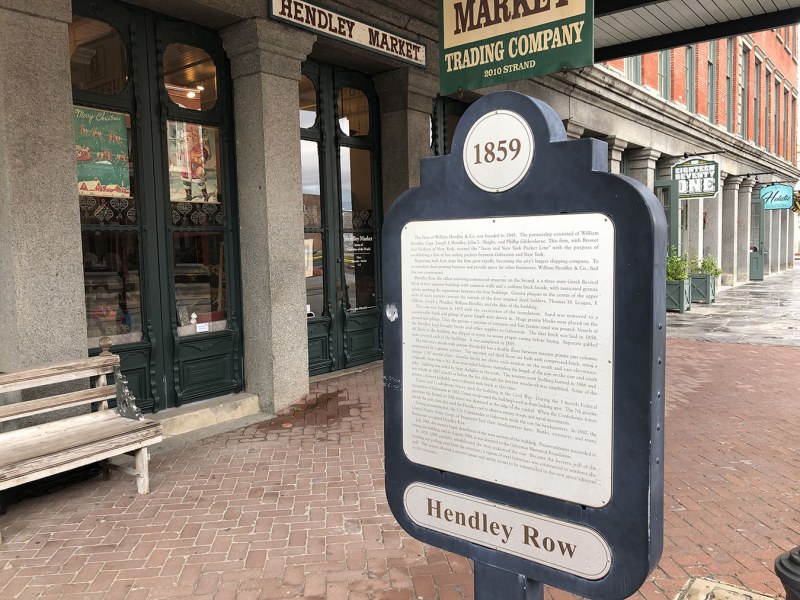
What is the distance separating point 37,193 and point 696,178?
16.9 meters

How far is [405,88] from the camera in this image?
8.94m

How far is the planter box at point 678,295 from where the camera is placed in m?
15.8

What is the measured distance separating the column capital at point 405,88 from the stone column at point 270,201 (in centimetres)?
199

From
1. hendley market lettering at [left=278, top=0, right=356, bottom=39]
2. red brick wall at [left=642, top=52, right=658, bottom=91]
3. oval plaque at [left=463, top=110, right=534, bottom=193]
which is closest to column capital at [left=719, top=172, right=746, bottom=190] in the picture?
red brick wall at [left=642, top=52, right=658, bottom=91]

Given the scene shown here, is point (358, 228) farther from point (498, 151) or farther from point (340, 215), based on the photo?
point (498, 151)

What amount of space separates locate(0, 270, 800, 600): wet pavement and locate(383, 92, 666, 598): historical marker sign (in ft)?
5.40

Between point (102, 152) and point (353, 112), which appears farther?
point (353, 112)

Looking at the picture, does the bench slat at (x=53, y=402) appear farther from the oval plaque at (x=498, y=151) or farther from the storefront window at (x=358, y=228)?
the storefront window at (x=358, y=228)

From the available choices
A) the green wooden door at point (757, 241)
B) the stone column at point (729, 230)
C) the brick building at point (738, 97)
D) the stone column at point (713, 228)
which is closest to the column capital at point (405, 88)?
the brick building at point (738, 97)

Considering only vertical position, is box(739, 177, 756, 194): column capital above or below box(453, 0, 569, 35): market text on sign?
above

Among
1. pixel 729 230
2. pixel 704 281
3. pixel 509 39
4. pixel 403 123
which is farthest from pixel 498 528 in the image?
pixel 729 230

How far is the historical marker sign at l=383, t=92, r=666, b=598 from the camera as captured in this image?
1787 mm

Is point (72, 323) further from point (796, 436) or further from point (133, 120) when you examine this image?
point (796, 436)

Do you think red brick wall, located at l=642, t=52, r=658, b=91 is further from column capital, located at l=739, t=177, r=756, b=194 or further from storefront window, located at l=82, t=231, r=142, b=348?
storefront window, located at l=82, t=231, r=142, b=348
